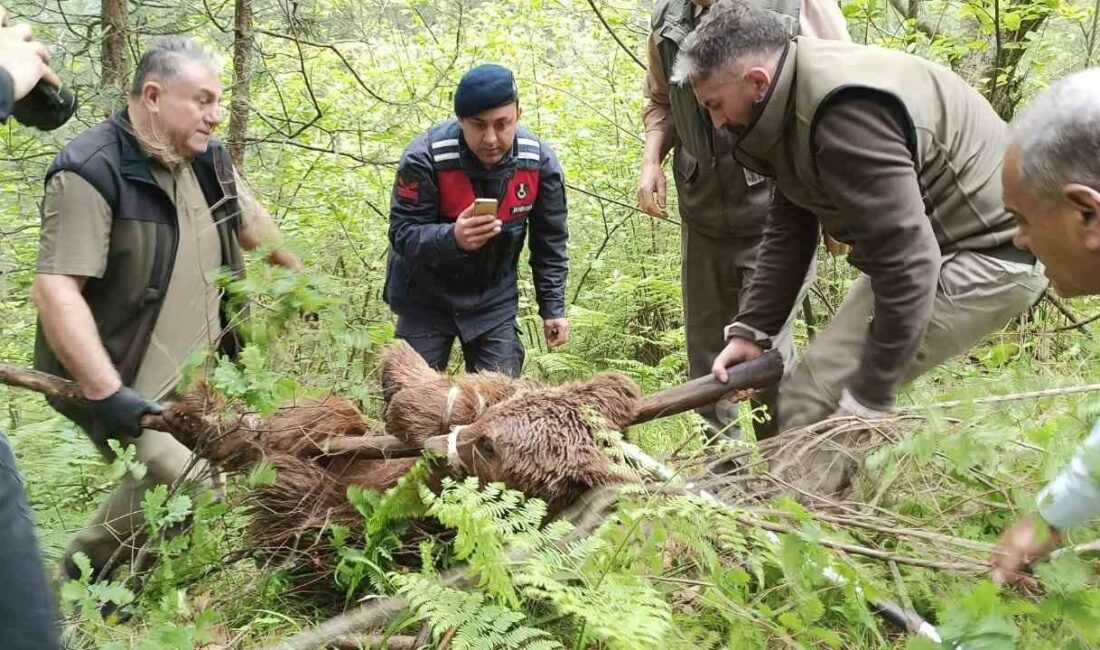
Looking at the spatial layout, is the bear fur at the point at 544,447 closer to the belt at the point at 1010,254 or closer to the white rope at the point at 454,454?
the white rope at the point at 454,454

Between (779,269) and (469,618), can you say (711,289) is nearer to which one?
(779,269)

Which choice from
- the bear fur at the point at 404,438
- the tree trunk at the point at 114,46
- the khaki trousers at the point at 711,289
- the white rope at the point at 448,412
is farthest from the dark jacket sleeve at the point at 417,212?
the tree trunk at the point at 114,46

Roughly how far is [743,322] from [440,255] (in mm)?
1688

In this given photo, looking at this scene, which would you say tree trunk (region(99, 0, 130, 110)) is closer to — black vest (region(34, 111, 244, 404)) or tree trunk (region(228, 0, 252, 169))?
tree trunk (region(228, 0, 252, 169))

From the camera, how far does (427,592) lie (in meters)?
2.28

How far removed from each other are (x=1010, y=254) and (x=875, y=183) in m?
0.81

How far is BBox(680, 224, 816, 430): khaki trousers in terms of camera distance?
4559 mm

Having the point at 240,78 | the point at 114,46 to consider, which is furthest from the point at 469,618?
the point at 114,46

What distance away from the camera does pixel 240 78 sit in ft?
20.8

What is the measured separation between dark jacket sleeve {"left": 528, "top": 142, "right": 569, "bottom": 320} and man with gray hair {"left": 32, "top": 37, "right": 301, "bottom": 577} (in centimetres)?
174

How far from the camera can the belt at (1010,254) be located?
3.39 metres

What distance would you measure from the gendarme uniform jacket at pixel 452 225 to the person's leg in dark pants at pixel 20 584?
2.99 m

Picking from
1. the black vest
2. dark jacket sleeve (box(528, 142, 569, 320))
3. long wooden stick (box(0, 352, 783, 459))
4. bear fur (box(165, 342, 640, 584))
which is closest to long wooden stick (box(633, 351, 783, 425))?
long wooden stick (box(0, 352, 783, 459))

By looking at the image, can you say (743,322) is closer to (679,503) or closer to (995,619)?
(679,503)
